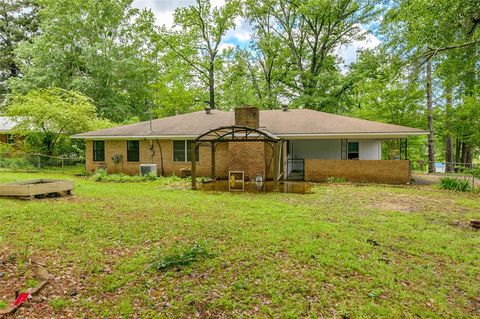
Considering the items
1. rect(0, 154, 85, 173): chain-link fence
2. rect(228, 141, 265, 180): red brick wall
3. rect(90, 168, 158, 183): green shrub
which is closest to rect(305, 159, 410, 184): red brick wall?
rect(228, 141, 265, 180): red brick wall

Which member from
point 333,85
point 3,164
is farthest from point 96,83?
point 333,85

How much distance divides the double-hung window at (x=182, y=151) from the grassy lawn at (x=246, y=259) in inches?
317

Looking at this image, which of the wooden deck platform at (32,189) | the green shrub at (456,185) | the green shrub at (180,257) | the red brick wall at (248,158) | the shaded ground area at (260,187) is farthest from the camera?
the red brick wall at (248,158)

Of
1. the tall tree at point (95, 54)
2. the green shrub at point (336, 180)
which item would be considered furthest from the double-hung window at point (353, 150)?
the tall tree at point (95, 54)

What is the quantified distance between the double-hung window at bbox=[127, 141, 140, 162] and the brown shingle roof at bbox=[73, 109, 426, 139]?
66 cm

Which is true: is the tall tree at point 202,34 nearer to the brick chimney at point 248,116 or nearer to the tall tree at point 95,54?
the tall tree at point 95,54

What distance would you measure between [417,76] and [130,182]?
12.4 m

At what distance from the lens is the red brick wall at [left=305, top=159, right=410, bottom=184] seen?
45.3 feet

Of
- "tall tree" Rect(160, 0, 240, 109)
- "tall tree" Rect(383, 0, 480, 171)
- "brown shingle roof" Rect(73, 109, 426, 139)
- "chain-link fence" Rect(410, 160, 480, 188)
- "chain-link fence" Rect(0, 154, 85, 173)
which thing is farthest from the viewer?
"tall tree" Rect(160, 0, 240, 109)

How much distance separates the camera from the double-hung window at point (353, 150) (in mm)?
17219

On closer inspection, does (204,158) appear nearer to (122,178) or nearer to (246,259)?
(122,178)

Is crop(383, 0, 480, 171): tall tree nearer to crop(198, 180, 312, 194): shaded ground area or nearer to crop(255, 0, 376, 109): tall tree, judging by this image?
crop(198, 180, 312, 194): shaded ground area

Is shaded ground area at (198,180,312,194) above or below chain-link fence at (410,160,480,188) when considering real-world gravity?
below

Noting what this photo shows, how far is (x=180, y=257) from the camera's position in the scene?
15.7ft
